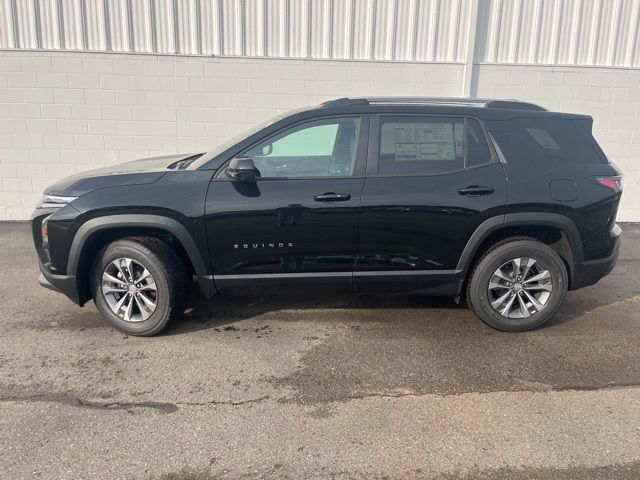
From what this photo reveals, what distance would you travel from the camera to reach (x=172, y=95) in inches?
309

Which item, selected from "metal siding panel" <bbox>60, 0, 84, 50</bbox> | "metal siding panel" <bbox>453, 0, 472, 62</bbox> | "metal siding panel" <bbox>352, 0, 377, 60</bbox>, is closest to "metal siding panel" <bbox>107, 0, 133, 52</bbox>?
"metal siding panel" <bbox>60, 0, 84, 50</bbox>

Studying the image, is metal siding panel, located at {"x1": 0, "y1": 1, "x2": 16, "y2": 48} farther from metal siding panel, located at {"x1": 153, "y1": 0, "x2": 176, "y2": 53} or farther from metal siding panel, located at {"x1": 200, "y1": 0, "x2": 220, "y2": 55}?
metal siding panel, located at {"x1": 200, "y1": 0, "x2": 220, "y2": 55}

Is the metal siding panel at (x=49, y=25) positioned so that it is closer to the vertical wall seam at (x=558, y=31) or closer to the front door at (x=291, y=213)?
the front door at (x=291, y=213)

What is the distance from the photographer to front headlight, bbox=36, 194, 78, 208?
12.9ft

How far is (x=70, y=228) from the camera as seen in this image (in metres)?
3.87

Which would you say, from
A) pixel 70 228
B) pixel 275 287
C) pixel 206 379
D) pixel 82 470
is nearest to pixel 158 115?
pixel 70 228

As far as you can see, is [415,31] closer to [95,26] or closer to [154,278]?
[95,26]

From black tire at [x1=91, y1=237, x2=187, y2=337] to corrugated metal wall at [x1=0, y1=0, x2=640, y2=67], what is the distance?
4.84 m

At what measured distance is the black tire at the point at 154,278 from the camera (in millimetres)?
3922

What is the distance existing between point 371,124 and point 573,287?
2.22 m

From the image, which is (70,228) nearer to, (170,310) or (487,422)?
(170,310)

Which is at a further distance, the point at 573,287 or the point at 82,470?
the point at 573,287

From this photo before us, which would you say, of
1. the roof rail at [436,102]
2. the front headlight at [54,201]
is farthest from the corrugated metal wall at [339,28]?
the front headlight at [54,201]

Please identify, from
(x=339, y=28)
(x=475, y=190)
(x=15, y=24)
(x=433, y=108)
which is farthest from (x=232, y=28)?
(x=475, y=190)
